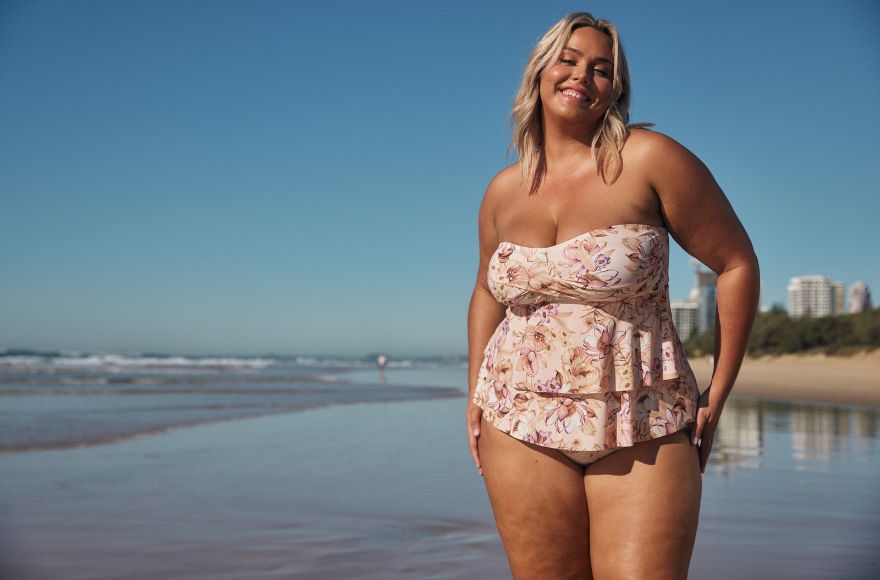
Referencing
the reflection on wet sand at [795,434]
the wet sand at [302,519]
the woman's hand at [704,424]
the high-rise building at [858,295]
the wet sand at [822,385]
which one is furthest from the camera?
the high-rise building at [858,295]

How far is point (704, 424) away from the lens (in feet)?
6.76

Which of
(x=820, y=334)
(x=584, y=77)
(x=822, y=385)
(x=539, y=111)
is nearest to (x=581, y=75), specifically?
(x=584, y=77)

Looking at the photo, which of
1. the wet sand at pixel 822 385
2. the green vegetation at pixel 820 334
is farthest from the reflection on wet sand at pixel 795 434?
the green vegetation at pixel 820 334

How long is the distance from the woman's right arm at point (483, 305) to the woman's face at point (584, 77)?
0.34m

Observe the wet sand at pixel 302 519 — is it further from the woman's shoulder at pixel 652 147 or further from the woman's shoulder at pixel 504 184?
the woman's shoulder at pixel 652 147

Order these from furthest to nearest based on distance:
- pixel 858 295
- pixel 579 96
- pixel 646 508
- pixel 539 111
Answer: pixel 858 295 < pixel 539 111 < pixel 579 96 < pixel 646 508

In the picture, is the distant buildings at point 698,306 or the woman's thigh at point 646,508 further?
the distant buildings at point 698,306

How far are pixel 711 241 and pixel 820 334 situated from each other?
3853cm

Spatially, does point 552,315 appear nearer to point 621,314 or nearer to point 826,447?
point 621,314

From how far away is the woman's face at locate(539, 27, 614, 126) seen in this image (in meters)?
2.17

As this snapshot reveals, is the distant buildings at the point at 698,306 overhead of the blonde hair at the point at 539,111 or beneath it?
overhead

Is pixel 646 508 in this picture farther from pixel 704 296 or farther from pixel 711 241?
pixel 704 296

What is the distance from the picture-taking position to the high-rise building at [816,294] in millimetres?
95244

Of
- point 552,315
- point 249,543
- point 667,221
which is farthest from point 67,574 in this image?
point 667,221
